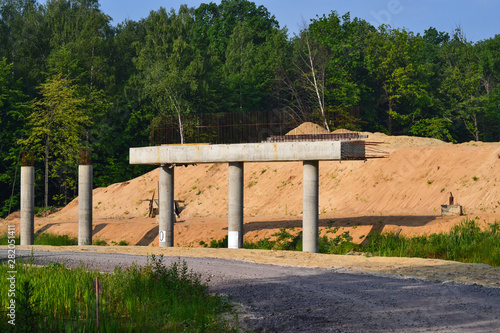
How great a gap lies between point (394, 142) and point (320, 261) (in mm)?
31505

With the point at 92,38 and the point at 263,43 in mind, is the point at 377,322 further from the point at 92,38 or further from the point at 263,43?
the point at 263,43

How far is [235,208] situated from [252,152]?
303cm

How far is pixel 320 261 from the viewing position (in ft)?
76.5

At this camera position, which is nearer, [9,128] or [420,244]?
[420,244]

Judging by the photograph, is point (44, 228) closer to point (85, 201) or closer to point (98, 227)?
point (98, 227)

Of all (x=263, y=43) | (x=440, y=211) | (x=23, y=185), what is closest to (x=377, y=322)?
(x=440, y=211)

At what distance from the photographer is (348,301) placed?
14.6m

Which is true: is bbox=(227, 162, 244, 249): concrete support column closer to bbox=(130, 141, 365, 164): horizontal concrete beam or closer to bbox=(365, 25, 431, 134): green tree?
bbox=(130, 141, 365, 164): horizontal concrete beam

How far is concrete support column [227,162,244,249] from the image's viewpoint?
3356cm

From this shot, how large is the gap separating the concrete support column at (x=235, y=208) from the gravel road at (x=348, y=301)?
13.0 m

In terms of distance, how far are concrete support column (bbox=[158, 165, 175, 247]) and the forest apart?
25.1 meters

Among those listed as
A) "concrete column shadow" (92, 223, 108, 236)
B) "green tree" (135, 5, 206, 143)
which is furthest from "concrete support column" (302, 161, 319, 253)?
"green tree" (135, 5, 206, 143)

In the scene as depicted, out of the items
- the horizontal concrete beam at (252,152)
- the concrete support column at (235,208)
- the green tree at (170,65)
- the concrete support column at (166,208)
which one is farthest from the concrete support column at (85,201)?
the green tree at (170,65)

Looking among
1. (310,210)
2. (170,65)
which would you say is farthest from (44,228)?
(170,65)
